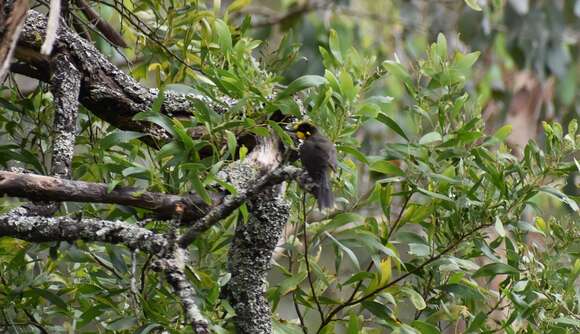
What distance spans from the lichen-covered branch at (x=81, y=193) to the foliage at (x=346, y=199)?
0.26 feet

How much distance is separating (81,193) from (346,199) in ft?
2.27

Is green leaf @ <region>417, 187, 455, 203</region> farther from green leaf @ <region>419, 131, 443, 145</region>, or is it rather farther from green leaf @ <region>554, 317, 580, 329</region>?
green leaf @ <region>554, 317, 580, 329</region>

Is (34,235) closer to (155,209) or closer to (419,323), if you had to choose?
(155,209)

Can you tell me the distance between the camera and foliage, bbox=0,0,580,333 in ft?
5.33

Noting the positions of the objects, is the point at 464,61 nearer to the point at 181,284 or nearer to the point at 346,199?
the point at 346,199

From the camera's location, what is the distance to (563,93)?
13.5 ft

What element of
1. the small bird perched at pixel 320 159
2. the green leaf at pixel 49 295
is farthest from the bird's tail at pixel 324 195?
the green leaf at pixel 49 295

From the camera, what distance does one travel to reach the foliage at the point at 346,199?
1625 millimetres

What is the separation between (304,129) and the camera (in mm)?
1741

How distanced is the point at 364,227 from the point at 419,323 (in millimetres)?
238

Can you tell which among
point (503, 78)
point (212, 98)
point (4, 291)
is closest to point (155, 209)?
Result: point (212, 98)

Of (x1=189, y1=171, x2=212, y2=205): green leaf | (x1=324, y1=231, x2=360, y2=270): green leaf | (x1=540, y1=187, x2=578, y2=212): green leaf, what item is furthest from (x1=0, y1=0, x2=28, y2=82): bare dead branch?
(x1=540, y1=187, x2=578, y2=212): green leaf

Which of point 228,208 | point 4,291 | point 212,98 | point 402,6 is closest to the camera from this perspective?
point 228,208

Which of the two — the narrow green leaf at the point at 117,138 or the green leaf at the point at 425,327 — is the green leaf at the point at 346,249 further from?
the narrow green leaf at the point at 117,138
